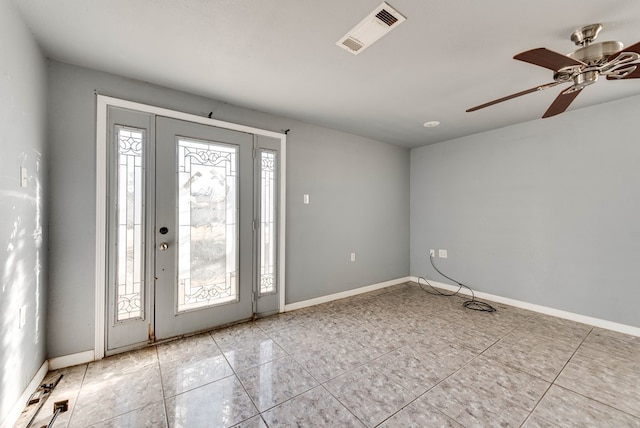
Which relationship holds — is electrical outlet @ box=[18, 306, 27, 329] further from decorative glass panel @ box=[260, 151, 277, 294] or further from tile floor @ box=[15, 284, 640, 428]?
decorative glass panel @ box=[260, 151, 277, 294]

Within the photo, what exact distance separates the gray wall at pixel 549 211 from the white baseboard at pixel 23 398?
473 centimetres

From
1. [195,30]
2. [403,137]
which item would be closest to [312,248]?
[403,137]

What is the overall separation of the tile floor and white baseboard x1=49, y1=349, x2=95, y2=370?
57mm

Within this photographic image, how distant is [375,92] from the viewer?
2.60 meters

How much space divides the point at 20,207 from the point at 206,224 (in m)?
1.29

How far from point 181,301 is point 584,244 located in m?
4.53

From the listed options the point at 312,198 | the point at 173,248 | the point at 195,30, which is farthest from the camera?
the point at 312,198

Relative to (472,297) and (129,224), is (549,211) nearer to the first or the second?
(472,297)

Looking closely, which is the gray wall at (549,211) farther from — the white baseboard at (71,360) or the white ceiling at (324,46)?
the white baseboard at (71,360)

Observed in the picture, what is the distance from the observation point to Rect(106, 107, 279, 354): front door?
2.28 m

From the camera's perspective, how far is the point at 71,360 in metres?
2.08

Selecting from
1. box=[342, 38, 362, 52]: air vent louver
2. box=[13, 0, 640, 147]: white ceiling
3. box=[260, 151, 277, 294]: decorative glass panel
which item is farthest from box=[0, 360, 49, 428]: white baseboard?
box=[342, 38, 362, 52]: air vent louver

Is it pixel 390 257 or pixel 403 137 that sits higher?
pixel 403 137

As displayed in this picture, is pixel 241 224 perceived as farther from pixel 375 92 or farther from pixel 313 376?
pixel 375 92
